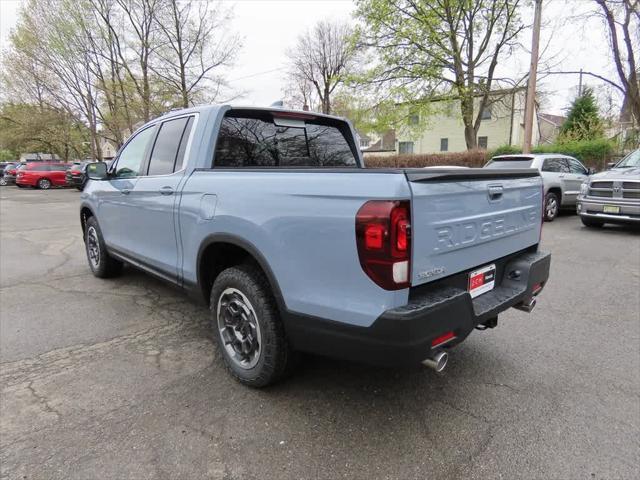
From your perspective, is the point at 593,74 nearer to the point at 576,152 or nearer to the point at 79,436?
the point at 576,152

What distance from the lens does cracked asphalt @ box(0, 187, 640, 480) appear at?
2.04 metres

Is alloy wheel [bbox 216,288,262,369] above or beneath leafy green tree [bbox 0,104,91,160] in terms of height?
beneath

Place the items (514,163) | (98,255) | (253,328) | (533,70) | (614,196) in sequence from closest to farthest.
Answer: (253,328), (98,255), (614,196), (514,163), (533,70)

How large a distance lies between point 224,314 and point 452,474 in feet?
5.52

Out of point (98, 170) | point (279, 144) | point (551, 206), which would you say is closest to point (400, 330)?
point (279, 144)

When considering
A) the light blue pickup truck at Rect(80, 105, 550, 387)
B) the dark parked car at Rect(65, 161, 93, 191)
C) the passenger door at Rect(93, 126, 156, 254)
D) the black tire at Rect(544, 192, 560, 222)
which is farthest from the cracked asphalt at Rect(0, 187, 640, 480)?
the dark parked car at Rect(65, 161, 93, 191)

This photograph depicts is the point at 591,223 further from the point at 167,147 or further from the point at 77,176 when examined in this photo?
the point at 77,176

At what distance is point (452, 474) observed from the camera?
77.3 inches

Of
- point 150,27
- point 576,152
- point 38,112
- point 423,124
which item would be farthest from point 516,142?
point 38,112

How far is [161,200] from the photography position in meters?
3.37

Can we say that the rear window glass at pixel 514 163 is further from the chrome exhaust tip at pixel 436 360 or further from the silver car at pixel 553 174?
the chrome exhaust tip at pixel 436 360

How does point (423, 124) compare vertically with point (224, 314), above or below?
above

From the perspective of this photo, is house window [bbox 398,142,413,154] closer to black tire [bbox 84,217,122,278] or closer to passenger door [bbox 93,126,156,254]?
black tire [bbox 84,217,122,278]

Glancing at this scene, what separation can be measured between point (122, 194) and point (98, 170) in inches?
24.6
